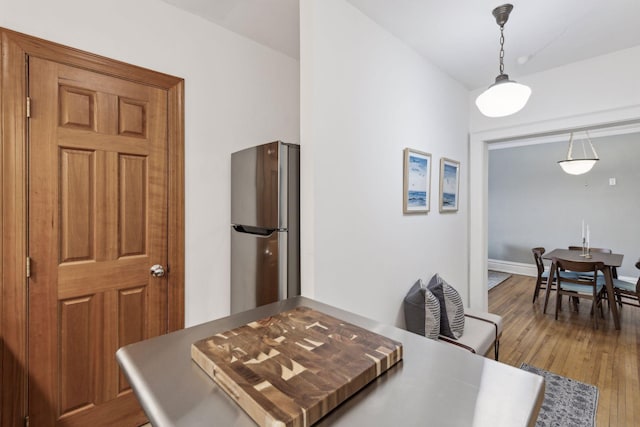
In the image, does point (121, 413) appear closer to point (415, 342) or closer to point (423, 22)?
point (415, 342)

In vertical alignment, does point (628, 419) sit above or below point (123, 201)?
below

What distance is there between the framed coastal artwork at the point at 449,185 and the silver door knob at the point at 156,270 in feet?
7.52

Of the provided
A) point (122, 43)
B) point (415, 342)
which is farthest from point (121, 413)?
point (122, 43)

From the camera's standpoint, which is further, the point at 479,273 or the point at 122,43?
the point at 479,273

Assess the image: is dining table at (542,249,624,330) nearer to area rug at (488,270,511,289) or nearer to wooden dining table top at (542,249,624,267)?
wooden dining table top at (542,249,624,267)

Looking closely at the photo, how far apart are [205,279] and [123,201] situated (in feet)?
2.32

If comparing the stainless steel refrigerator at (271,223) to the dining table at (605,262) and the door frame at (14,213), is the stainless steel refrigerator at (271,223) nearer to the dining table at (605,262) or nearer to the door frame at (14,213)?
the door frame at (14,213)

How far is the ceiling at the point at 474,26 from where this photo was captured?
5.98ft

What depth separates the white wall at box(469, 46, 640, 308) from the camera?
2346 millimetres

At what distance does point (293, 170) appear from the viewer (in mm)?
1634

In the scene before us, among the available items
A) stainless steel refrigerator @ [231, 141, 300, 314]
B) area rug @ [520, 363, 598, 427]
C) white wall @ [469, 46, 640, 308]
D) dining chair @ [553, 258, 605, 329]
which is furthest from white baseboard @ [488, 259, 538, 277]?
stainless steel refrigerator @ [231, 141, 300, 314]

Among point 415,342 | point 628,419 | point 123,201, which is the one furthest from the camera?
point 628,419

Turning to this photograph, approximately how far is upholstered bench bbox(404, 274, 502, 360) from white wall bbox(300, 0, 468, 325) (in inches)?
4.4

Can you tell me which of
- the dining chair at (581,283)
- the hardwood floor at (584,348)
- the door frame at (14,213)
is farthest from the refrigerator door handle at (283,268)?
the dining chair at (581,283)
